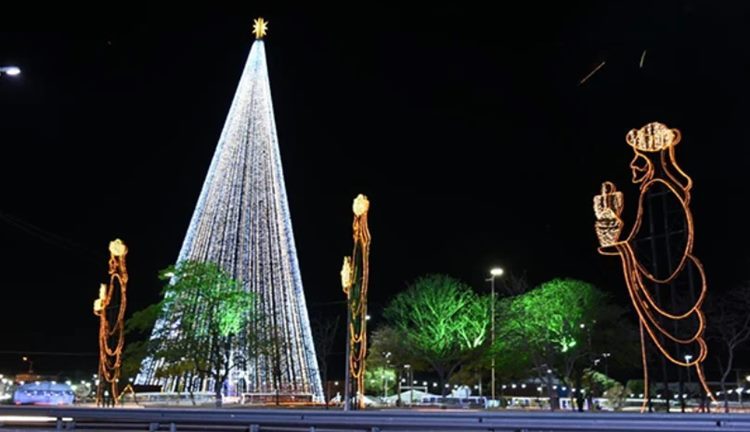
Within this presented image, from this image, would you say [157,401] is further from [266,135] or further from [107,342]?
[266,135]

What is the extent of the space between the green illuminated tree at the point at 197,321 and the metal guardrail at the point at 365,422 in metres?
21.7

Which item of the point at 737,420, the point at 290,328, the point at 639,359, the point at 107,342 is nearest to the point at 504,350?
the point at 639,359

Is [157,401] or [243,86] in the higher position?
[243,86]

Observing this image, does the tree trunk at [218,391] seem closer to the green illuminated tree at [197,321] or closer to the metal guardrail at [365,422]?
the green illuminated tree at [197,321]

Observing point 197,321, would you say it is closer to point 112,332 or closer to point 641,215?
point 112,332

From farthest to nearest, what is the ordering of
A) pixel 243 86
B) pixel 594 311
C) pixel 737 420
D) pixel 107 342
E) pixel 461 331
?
1. pixel 461 331
2. pixel 594 311
3. pixel 107 342
4. pixel 243 86
5. pixel 737 420

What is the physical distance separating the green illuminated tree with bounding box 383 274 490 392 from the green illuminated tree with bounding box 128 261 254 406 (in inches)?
732

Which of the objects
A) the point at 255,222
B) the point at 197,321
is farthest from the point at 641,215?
the point at 197,321

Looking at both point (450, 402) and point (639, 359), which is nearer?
point (639, 359)

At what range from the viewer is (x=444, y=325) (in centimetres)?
6406

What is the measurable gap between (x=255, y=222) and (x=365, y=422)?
82.5 feet

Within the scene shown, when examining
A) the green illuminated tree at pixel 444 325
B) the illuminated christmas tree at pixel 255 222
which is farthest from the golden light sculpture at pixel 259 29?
the green illuminated tree at pixel 444 325

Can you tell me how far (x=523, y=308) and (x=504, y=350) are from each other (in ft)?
12.7

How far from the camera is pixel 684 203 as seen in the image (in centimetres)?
3809
